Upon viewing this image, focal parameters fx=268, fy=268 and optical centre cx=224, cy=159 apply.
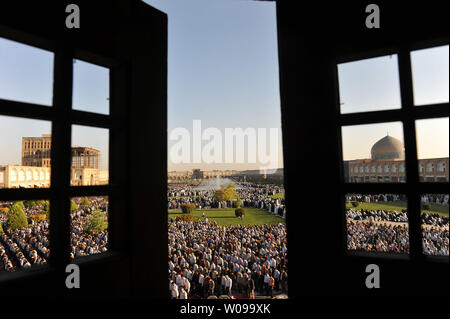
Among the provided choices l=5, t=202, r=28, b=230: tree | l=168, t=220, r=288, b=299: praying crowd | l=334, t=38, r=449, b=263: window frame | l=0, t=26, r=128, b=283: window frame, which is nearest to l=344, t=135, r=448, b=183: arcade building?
l=334, t=38, r=449, b=263: window frame

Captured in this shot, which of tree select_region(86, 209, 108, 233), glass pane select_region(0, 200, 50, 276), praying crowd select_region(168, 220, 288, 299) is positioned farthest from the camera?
tree select_region(86, 209, 108, 233)

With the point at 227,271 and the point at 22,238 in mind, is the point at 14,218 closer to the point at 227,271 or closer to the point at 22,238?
the point at 22,238

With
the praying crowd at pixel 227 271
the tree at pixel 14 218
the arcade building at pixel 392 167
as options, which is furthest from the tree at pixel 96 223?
the arcade building at pixel 392 167

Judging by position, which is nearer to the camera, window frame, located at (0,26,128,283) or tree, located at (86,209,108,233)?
window frame, located at (0,26,128,283)

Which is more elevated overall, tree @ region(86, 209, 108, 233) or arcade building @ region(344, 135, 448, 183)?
arcade building @ region(344, 135, 448, 183)

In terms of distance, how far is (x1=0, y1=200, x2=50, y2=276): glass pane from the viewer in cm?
1322

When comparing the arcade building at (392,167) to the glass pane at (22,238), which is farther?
the glass pane at (22,238)

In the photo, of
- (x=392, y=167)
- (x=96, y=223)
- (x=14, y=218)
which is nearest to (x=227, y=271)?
(x=96, y=223)

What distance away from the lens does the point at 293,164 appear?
9.04 ft

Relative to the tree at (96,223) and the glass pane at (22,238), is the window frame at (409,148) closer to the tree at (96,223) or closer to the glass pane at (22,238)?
the glass pane at (22,238)

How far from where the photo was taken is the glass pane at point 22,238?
43.4ft

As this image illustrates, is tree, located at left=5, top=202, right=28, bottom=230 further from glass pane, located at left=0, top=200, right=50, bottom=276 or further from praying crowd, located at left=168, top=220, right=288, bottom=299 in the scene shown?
praying crowd, located at left=168, top=220, right=288, bottom=299

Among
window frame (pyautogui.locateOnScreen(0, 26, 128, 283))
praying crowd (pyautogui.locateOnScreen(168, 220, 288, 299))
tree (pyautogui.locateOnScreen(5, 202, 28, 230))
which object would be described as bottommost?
praying crowd (pyautogui.locateOnScreen(168, 220, 288, 299))
